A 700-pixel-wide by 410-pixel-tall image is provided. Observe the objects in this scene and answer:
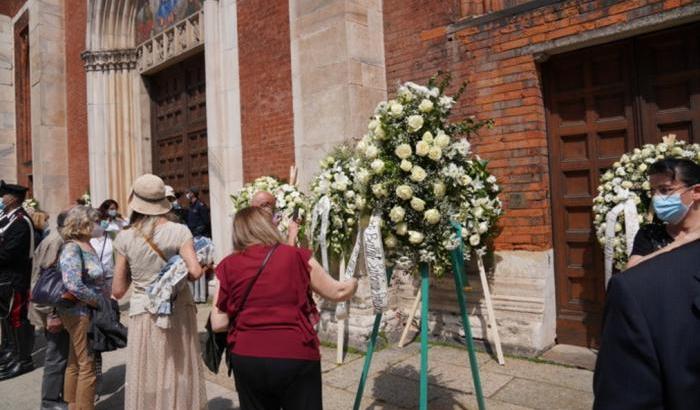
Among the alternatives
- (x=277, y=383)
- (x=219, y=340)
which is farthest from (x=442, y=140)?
(x=219, y=340)

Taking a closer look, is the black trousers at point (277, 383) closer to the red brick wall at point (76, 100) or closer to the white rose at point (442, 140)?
the white rose at point (442, 140)

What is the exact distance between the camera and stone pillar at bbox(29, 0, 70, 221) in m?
13.4

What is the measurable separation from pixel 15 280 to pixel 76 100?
950cm

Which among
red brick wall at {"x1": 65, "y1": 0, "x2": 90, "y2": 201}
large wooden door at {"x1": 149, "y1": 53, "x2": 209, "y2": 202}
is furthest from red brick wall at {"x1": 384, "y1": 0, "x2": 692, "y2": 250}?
red brick wall at {"x1": 65, "y1": 0, "x2": 90, "y2": 201}

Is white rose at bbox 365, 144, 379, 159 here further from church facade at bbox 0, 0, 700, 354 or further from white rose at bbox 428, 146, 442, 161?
church facade at bbox 0, 0, 700, 354

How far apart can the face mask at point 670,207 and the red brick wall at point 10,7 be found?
756 inches

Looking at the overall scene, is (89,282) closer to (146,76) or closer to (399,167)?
(399,167)

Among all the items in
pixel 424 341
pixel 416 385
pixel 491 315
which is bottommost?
pixel 416 385

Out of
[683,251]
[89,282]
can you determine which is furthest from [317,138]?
[683,251]

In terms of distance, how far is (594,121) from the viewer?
497 cm

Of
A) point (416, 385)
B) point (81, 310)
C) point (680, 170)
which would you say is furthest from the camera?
point (416, 385)

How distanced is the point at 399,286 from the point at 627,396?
4.98m

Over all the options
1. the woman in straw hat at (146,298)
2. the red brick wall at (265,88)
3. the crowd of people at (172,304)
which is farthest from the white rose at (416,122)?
the red brick wall at (265,88)

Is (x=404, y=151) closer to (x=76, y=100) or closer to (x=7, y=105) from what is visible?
(x=76, y=100)
